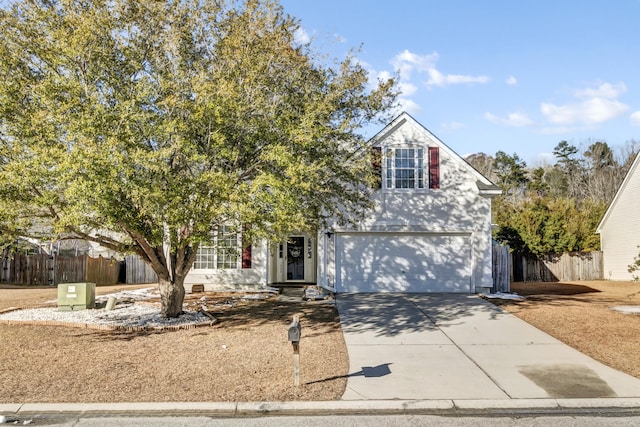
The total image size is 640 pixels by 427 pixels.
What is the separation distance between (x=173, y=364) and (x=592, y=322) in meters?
9.84

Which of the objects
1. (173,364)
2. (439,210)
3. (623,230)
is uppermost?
(439,210)

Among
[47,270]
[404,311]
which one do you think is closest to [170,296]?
[404,311]

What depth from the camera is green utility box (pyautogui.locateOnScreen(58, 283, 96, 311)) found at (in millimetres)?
13055

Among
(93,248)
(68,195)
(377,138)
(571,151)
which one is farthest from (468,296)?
(571,151)

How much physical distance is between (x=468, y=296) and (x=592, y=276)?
13.3 m

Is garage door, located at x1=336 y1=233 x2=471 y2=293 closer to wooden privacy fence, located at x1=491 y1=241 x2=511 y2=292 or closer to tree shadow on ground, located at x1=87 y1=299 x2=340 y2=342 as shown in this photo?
wooden privacy fence, located at x1=491 y1=241 x2=511 y2=292

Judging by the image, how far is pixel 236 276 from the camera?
18219 mm

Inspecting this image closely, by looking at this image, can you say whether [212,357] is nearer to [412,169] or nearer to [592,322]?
[592,322]

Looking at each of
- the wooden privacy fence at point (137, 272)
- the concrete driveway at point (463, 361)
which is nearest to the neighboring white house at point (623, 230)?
the concrete driveway at point (463, 361)

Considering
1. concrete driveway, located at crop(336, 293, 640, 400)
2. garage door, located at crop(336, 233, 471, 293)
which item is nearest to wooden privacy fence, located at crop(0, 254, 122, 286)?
garage door, located at crop(336, 233, 471, 293)

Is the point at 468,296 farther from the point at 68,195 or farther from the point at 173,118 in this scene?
the point at 68,195

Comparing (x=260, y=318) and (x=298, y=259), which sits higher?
(x=298, y=259)

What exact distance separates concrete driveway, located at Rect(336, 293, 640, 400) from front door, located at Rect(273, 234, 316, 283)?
657 cm

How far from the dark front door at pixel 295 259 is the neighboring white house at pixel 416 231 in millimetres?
2633
